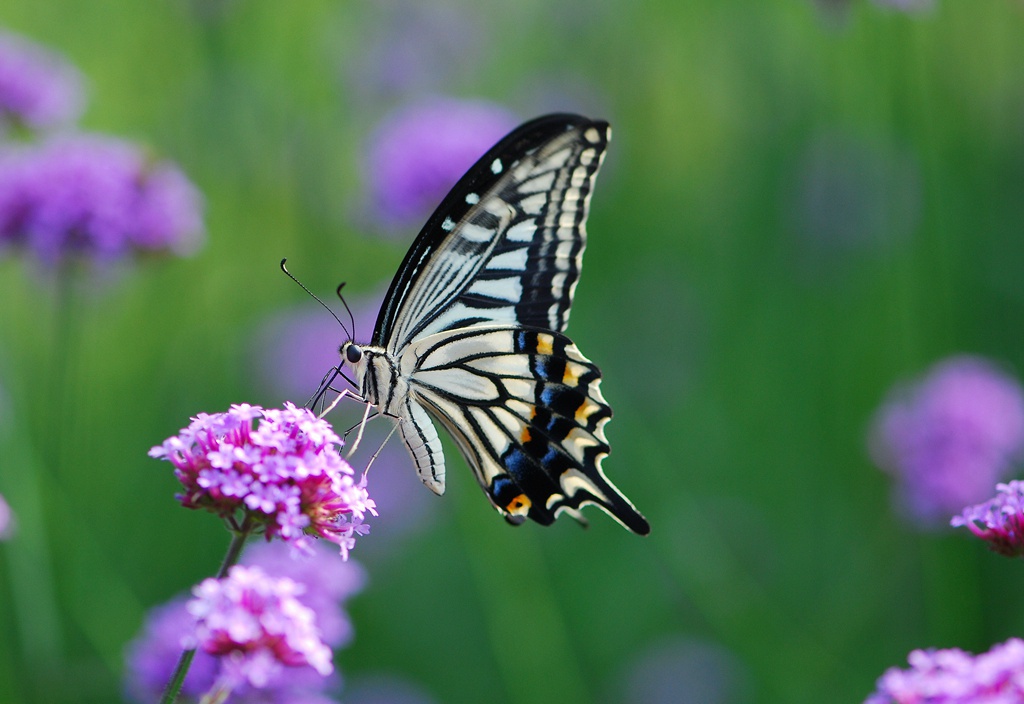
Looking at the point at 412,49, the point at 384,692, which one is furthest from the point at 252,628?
the point at 412,49

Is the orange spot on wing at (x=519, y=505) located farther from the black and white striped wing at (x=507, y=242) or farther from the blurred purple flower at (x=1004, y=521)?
the blurred purple flower at (x=1004, y=521)

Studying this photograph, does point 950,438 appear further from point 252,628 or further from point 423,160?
point 252,628

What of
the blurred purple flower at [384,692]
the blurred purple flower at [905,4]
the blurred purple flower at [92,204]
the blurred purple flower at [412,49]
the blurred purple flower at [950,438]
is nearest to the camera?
the blurred purple flower at [905,4]

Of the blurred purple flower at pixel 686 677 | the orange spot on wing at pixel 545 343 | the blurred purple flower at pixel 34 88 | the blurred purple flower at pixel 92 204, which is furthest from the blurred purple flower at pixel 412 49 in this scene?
the orange spot on wing at pixel 545 343

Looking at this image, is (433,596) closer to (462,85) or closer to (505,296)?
(505,296)

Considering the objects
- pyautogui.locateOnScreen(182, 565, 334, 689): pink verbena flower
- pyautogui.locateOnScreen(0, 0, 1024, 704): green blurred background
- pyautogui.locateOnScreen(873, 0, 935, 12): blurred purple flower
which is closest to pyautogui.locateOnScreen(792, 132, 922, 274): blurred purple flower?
pyautogui.locateOnScreen(0, 0, 1024, 704): green blurred background

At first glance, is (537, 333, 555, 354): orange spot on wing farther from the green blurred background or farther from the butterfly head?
the green blurred background

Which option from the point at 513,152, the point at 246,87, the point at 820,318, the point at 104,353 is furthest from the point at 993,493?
the point at 104,353

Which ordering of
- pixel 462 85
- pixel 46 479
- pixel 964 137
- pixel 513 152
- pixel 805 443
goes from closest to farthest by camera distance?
pixel 513 152 < pixel 46 479 < pixel 805 443 < pixel 964 137 < pixel 462 85
